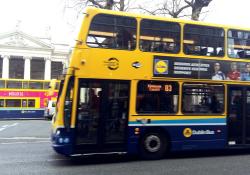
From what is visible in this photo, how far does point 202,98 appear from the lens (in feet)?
35.3

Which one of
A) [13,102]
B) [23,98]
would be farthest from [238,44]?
[13,102]

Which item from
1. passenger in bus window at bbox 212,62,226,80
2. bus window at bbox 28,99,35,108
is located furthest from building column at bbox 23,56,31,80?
passenger in bus window at bbox 212,62,226,80

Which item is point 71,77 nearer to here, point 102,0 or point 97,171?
point 97,171

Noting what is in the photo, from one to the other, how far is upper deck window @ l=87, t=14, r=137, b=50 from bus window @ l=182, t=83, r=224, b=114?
201 centimetres

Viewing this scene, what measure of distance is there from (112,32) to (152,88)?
182 centimetres

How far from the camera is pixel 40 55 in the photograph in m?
71.0

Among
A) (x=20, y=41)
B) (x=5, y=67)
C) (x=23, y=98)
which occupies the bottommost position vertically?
(x=23, y=98)

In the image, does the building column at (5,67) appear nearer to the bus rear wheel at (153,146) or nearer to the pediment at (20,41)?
the pediment at (20,41)

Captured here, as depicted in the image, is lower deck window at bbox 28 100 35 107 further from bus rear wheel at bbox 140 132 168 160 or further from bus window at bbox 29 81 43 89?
bus rear wheel at bbox 140 132 168 160

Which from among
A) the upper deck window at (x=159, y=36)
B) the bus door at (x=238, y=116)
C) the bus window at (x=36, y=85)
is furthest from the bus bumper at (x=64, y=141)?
the bus window at (x=36, y=85)

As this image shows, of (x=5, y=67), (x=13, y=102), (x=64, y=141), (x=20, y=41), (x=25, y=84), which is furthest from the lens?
(x=20, y=41)

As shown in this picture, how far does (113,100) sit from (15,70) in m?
65.3

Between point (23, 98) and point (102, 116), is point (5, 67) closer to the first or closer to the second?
point (23, 98)

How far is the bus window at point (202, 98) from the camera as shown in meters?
10.6
